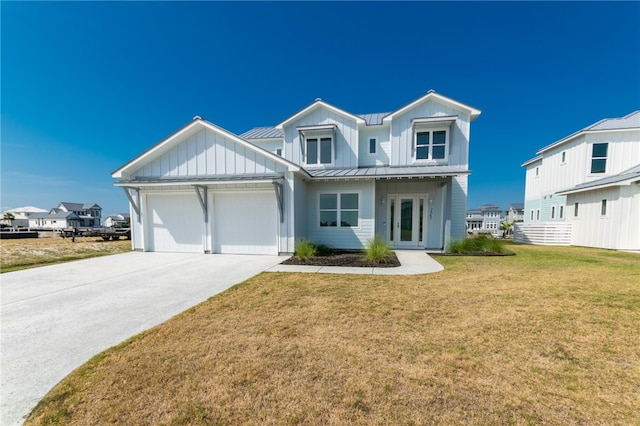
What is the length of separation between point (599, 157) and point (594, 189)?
11.2 ft

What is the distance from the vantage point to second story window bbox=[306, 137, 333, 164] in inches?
479

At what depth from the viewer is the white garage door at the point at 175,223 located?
10078mm

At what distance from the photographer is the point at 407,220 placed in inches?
438

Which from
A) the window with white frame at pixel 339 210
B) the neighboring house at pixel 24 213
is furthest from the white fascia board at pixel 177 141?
the neighboring house at pixel 24 213

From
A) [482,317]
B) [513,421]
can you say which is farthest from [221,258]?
[513,421]

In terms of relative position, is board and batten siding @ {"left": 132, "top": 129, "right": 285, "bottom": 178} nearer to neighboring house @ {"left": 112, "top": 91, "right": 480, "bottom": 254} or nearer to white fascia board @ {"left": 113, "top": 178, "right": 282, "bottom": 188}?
neighboring house @ {"left": 112, "top": 91, "right": 480, "bottom": 254}

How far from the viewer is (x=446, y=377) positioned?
2.42 metres

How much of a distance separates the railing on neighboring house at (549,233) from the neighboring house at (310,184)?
7611 millimetres

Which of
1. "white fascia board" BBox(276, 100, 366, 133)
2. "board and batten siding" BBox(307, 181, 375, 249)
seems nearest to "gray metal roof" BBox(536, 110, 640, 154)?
"white fascia board" BBox(276, 100, 366, 133)

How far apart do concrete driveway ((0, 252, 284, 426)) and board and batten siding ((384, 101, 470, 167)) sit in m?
8.20

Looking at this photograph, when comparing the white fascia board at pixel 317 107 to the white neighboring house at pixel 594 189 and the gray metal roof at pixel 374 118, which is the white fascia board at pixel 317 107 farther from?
the white neighboring house at pixel 594 189

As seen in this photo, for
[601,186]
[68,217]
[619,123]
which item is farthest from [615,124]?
[68,217]

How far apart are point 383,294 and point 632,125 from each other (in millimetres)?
19912

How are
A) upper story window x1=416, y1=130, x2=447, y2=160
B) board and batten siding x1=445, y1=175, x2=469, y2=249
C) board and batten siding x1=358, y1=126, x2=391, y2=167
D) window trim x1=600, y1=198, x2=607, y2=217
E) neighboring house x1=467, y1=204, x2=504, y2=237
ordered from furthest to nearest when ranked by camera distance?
neighboring house x1=467, y1=204, x2=504, y2=237
board and batten siding x1=358, y1=126, x2=391, y2=167
window trim x1=600, y1=198, x2=607, y2=217
upper story window x1=416, y1=130, x2=447, y2=160
board and batten siding x1=445, y1=175, x2=469, y2=249
